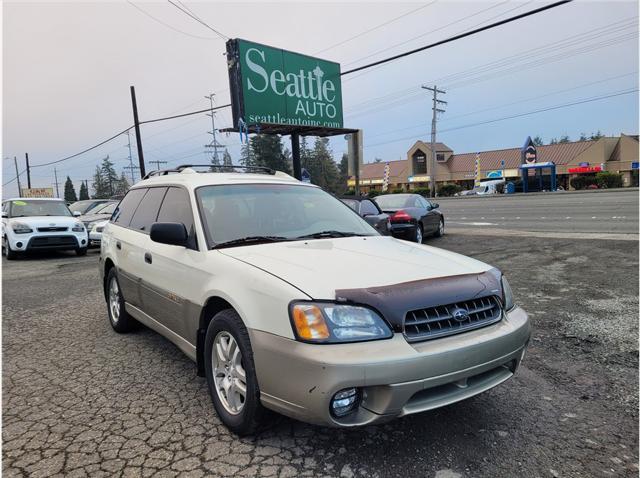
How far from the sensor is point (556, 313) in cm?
506

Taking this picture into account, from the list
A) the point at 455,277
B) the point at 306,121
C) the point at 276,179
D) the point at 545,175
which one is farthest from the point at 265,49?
the point at 545,175

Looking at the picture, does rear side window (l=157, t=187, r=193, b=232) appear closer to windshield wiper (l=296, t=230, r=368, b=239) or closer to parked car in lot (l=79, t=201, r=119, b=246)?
windshield wiper (l=296, t=230, r=368, b=239)

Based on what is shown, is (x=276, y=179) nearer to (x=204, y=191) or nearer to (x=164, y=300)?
(x=204, y=191)

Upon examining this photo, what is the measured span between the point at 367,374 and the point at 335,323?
29cm

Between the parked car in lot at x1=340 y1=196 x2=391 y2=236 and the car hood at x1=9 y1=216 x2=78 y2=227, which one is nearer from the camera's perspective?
the parked car in lot at x1=340 y1=196 x2=391 y2=236

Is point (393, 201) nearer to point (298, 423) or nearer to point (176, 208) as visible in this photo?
point (176, 208)

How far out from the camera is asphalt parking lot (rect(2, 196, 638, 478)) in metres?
2.45

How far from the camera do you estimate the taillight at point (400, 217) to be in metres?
11.3

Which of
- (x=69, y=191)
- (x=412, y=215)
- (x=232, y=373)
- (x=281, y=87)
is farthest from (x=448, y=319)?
(x=69, y=191)

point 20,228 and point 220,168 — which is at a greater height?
point 220,168

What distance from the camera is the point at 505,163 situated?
59.0 meters

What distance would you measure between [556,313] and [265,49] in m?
13.6

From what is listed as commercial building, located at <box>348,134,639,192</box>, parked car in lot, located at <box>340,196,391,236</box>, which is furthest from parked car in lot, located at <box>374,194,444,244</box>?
commercial building, located at <box>348,134,639,192</box>

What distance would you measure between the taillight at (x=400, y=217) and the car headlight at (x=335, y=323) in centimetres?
911
